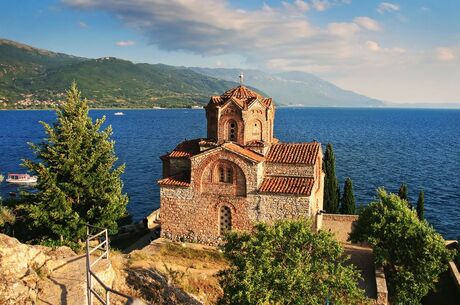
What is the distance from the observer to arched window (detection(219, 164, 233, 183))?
A: 93.3 feet

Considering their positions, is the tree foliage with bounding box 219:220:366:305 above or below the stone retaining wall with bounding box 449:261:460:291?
above

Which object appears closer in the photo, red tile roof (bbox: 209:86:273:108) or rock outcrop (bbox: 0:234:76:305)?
rock outcrop (bbox: 0:234:76:305)

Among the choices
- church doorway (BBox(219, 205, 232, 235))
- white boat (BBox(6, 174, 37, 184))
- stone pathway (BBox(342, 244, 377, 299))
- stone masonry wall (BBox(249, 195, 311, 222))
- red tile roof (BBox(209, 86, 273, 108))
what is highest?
red tile roof (BBox(209, 86, 273, 108))

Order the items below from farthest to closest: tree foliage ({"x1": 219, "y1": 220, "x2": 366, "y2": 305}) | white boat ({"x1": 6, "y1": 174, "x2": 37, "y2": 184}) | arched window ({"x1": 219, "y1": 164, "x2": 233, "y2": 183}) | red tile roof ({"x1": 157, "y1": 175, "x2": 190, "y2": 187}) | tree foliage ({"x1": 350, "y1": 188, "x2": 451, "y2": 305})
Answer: white boat ({"x1": 6, "y1": 174, "x2": 37, "y2": 184}), red tile roof ({"x1": 157, "y1": 175, "x2": 190, "y2": 187}), arched window ({"x1": 219, "y1": 164, "x2": 233, "y2": 183}), tree foliage ({"x1": 350, "y1": 188, "x2": 451, "y2": 305}), tree foliage ({"x1": 219, "y1": 220, "x2": 366, "y2": 305})

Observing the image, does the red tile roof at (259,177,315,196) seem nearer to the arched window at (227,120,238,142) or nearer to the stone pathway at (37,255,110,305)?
the arched window at (227,120,238,142)

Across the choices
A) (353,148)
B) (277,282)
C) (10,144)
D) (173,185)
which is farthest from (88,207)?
(10,144)

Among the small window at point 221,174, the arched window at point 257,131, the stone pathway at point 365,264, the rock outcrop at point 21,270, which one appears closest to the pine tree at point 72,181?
the small window at point 221,174

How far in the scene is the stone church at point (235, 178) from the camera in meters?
27.8

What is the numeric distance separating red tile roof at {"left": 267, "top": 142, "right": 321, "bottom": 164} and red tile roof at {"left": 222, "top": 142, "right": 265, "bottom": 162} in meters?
1.07

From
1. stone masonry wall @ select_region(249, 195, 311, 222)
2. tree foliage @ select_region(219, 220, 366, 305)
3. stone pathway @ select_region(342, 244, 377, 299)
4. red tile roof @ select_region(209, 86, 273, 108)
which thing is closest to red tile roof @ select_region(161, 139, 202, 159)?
red tile roof @ select_region(209, 86, 273, 108)

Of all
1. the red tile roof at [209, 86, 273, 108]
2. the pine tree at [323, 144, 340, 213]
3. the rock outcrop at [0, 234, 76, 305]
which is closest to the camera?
the rock outcrop at [0, 234, 76, 305]

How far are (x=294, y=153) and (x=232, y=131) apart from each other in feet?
17.0

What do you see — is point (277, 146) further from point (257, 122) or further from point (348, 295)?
point (348, 295)

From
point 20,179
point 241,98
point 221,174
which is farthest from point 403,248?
point 20,179
